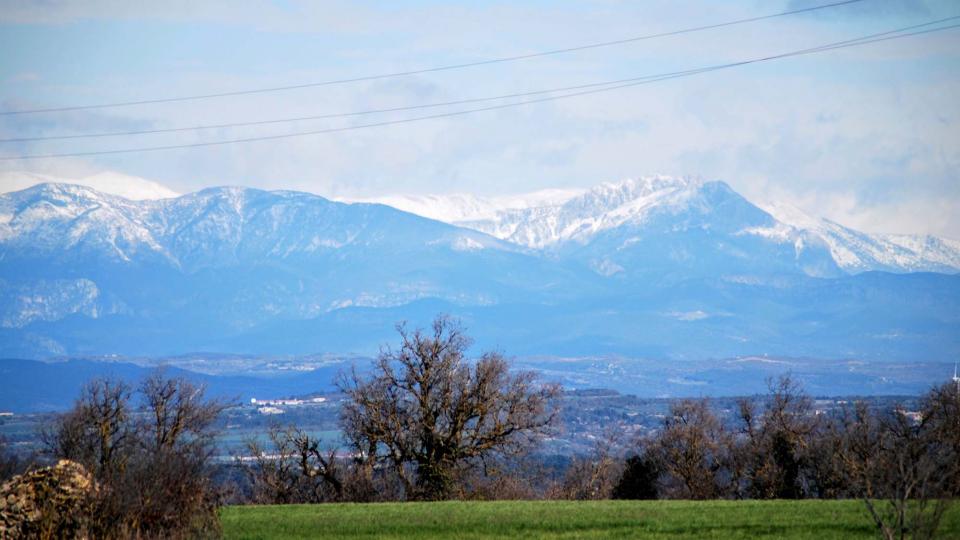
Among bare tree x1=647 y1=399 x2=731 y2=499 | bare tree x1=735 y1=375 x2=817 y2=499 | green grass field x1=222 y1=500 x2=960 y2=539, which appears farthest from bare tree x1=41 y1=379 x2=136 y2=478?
bare tree x1=735 y1=375 x2=817 y2=499

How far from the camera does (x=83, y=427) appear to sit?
63.0 meters

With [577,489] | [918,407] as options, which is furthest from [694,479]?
[918,407]

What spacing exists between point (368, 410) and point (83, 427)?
566 inches

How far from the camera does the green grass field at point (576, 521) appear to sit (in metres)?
35.4

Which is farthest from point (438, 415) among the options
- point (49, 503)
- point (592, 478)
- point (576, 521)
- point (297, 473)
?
point (49, 503)

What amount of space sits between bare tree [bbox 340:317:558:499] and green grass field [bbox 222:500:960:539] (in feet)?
51.7

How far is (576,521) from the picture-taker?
127 feet

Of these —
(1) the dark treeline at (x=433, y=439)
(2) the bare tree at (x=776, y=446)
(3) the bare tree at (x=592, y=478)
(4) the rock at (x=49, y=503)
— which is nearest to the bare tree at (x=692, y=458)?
(1) the dark treeline at (x=433, y=439)

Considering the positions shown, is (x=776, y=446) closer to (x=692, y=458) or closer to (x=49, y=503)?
(x=692, y=458)

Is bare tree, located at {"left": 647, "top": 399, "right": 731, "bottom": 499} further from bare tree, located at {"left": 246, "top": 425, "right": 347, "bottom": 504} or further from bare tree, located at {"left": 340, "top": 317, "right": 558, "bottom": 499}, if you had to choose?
bare tree, located at {"left": 246, "top": 425, "right": 347, "bottom": 504}

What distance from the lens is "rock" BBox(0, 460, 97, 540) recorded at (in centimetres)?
2867

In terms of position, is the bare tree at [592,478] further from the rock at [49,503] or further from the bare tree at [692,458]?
the rock at [49,503]

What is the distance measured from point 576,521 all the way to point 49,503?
16400mm

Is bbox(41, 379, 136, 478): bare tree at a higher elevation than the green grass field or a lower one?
higher
